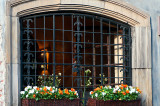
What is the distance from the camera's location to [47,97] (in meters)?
5.93

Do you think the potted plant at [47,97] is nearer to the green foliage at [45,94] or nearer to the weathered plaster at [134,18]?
the green foliage at [45,94]

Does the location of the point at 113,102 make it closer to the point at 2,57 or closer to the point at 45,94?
the point at 45,94

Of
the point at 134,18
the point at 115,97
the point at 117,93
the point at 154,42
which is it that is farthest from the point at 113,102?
the point at 134,18

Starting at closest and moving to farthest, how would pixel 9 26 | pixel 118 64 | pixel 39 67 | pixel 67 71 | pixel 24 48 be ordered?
pixel 9 26 < pixel 24 48 < pixel 118 64 < pixel 39 67 < pixel 67 71

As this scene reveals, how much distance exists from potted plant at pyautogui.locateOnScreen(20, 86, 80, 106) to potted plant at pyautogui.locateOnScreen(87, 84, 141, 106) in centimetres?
43

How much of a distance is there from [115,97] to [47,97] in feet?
4.82

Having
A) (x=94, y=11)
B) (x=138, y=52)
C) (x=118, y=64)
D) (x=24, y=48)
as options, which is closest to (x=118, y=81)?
(x=118, y=64)

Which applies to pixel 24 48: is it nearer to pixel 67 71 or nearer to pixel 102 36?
pixel 102 36

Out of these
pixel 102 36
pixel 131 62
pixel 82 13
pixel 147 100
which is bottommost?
pixel 147 100

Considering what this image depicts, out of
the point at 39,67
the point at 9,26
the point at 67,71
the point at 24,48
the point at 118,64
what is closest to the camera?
the point at 9,26

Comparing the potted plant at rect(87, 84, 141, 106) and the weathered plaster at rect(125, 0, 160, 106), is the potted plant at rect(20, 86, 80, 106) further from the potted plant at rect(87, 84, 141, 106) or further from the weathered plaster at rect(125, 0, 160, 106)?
the weathered plaster at rect(125, 0, 160, 106)

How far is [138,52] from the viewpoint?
6852 mm

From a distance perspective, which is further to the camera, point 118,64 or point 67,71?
point 67,71

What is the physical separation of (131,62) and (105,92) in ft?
4.15
